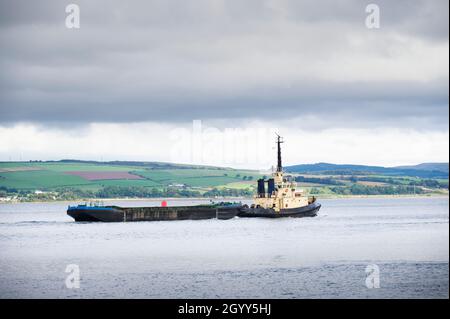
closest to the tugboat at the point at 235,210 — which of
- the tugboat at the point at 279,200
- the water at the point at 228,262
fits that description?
the tugboat at the point at 279,200

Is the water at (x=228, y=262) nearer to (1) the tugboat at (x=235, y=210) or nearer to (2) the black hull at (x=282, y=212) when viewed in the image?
(1) the tugboat at (x=235, y=210)

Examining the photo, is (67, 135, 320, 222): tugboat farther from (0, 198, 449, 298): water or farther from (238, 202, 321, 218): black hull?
(0, 198, 449, 298): water

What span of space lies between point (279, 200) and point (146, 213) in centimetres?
1979

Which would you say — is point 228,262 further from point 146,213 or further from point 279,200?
point 146,213

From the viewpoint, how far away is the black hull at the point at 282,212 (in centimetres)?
12751

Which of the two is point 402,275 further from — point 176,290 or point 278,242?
Result: point 278,242

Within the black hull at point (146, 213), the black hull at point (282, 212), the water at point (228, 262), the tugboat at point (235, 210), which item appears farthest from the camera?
the black hull at point (282, 212)

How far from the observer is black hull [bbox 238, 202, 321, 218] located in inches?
5020

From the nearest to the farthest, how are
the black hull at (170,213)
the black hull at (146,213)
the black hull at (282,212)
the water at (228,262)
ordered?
1. the water at (228,262)
2. the black hull at (146,213)
3. the black hull at (170,213)
4. the black hull at (282,212)

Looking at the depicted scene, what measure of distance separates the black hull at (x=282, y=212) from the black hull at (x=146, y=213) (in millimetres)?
A: 1801

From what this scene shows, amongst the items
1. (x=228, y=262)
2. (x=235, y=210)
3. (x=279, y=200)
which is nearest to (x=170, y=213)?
(x=235, y=210)

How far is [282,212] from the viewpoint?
419 ft
